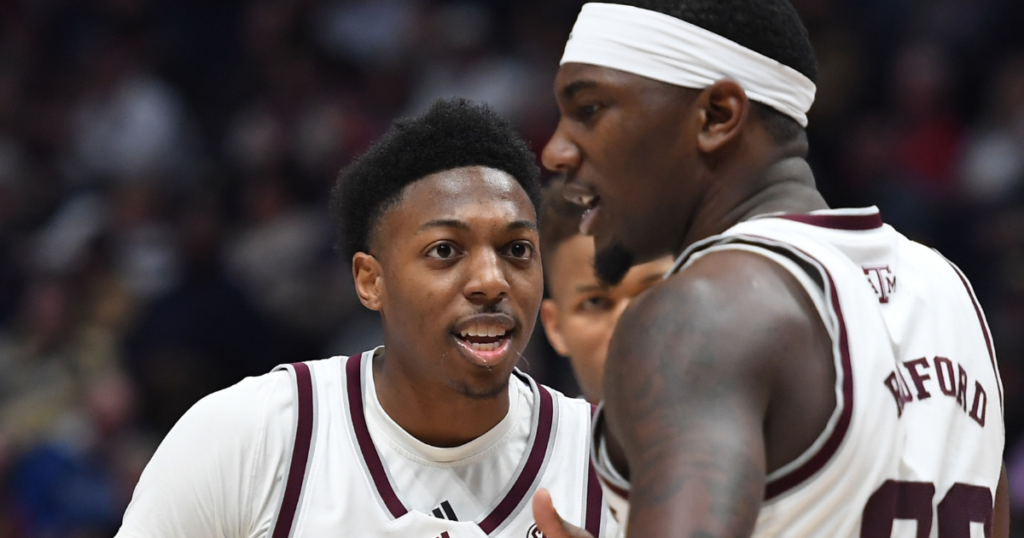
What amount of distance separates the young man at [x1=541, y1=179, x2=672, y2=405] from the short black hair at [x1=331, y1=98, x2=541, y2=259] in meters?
0.70

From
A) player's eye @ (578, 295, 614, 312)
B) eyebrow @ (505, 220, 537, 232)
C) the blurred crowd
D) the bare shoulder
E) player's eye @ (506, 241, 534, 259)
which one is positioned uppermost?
the blurred crowd

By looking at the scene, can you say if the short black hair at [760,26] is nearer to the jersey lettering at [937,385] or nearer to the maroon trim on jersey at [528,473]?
the jersey lettering at [937,385]

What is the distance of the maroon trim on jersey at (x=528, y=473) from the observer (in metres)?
3.16

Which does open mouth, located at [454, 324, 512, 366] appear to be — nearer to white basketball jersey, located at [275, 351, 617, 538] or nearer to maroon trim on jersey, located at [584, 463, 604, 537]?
white basketball jersey, located at [275, 351, 617, 538]

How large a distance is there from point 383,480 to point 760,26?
1528 mm

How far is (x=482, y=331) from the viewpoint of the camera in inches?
127

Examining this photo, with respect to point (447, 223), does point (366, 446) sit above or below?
below

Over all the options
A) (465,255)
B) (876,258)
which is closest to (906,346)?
(876,258)

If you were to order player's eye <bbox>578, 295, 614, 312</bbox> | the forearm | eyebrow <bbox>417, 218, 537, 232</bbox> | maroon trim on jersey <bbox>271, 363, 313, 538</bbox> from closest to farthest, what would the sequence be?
the forearm → maroon trim on jersey <bbox>271, 363, 313, 538</bbox> → eyebrow <bbox>417, 218, 537, 232</bbox> → player's eye <bbox>578, 295, 614, 312</bbox>

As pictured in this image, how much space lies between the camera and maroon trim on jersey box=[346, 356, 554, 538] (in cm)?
315

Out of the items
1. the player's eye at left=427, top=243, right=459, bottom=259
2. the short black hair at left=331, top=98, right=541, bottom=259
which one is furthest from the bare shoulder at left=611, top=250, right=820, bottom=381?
the short black hair at left=331, top=98, right=541, bottom=259

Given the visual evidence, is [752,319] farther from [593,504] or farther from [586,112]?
[593,504]

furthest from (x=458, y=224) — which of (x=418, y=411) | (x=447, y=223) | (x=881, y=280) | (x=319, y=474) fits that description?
(x=881, y=280)

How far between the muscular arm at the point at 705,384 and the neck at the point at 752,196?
0.78ft
